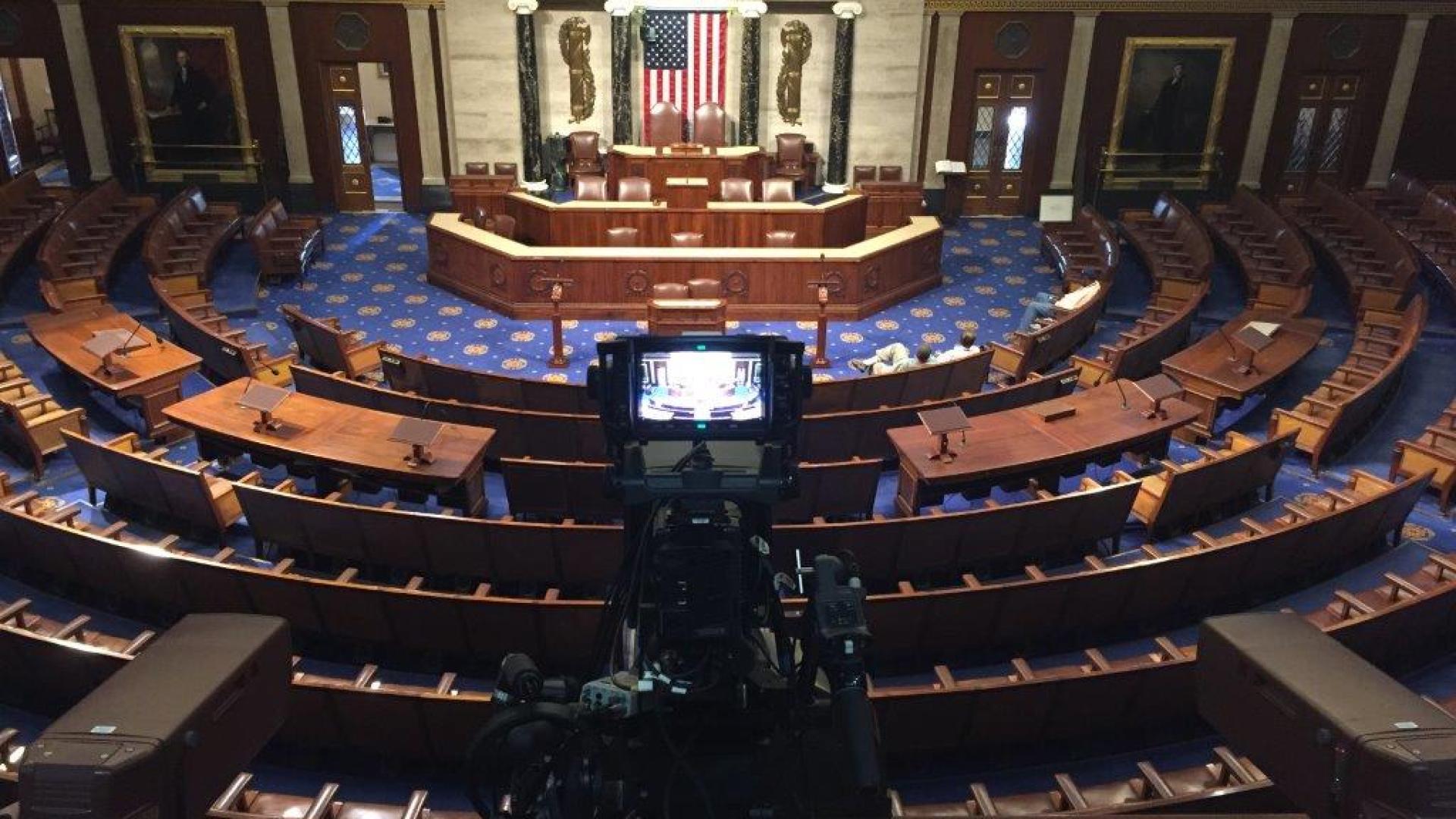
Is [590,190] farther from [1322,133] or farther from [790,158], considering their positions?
[1322,133]

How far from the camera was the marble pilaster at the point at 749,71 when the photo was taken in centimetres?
1247

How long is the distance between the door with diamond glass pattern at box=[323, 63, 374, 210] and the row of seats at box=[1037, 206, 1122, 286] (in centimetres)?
793

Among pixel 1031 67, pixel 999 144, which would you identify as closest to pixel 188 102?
pixel 999 144

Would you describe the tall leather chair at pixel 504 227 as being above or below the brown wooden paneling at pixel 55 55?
below

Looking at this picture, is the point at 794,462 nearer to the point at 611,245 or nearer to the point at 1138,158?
the point at 611,245

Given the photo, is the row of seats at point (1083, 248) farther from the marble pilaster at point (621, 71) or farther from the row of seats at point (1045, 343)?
the marble pilaster at point (621, 71)

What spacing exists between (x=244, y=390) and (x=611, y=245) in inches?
179

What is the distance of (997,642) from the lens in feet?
15.9

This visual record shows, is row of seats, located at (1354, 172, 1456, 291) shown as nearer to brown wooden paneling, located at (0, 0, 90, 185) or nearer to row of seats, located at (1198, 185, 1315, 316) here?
row of seats, located at (1198, 185, 1315, 316)

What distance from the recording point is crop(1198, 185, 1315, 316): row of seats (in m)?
Result: 9.45

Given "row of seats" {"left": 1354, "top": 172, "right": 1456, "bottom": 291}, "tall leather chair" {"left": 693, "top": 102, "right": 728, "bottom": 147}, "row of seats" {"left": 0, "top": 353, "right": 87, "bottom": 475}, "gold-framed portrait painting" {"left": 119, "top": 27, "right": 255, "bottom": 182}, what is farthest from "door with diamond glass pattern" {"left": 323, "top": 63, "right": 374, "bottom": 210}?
"row of seats" {"left": 1354, "top": 172, "right": 1456, "bottom": 291}

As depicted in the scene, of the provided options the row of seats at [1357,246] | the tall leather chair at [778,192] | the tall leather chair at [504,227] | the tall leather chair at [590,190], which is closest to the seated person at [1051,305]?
the row of seats at [1357,246]

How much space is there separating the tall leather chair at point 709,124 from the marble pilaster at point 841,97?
1364 mm

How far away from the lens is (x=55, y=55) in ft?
40.1
